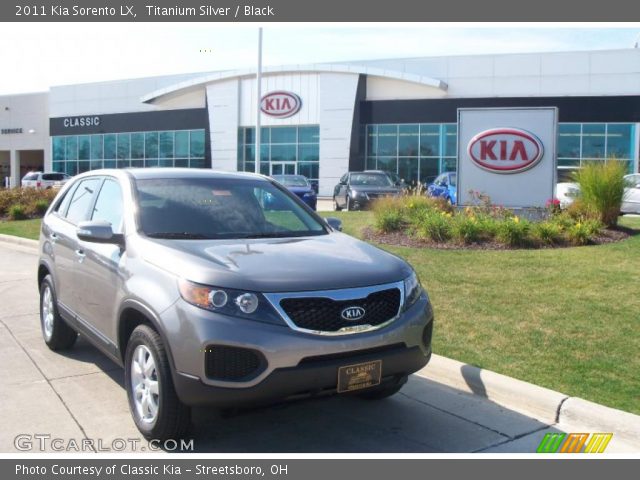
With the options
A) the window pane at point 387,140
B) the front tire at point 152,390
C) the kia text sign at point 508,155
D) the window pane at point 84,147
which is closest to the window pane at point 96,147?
the window pane at point 84,147

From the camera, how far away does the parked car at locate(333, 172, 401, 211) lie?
2103cm

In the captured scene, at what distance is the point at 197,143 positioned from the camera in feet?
149

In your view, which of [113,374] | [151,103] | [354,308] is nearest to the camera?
[354,308]

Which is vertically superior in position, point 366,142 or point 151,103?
point 151,103

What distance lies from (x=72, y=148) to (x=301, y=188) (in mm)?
38607

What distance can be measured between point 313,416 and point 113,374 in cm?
195

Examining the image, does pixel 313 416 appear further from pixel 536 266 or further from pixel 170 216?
pixel 536 266

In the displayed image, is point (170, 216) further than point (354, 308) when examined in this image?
Yes

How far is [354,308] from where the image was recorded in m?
Result: 3.92

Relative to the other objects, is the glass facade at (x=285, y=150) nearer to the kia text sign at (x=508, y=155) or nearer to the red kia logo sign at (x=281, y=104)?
the red kia logo sign at (x=281, y=104)

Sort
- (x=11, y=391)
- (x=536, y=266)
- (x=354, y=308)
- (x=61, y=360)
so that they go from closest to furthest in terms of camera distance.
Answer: (x=354, y=308) < (x=11, y=391) < (x=61, y=360) < (x=536, y=266)

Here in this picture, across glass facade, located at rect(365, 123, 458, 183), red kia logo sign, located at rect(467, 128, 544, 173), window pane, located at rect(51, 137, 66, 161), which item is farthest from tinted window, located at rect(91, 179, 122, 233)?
window pane, located at rect(51, 137, 66, 161)

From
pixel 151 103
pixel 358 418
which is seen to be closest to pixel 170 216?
pixel 358 418

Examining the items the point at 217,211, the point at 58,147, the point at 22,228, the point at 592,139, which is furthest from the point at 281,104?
the point at 217,211
